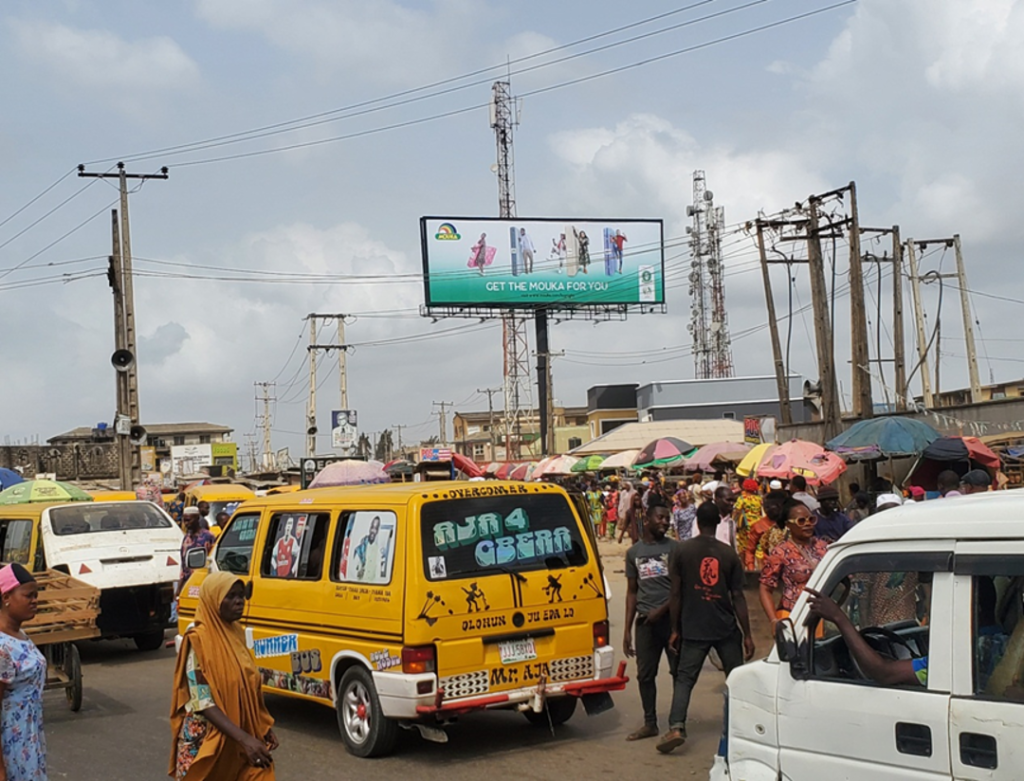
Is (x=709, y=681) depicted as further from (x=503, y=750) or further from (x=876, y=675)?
(x=876, y=675)

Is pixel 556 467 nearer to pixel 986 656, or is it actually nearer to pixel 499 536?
pixel 499 536

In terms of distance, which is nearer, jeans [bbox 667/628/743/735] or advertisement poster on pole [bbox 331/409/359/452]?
jeans [bbox 667/628/743/735]

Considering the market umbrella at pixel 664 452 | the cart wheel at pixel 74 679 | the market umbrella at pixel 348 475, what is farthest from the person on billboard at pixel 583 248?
the cart wheel at pixel 74 679

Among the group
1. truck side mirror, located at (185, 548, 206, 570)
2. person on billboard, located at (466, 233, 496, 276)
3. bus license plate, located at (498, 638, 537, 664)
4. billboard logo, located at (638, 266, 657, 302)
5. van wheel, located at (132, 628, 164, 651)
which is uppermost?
person on billboard, located at (466, 233, 496, 276)

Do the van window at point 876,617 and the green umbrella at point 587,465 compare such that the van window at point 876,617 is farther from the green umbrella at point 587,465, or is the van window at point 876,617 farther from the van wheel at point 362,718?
the green umbrella at point 587,465

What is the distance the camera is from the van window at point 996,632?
12.6 ft

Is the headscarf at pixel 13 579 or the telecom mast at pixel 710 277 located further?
the telecom mast at pixel 710 277

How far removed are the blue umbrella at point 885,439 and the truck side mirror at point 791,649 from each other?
14.6 m

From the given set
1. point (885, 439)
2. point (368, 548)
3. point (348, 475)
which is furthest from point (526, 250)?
point (368, 548)

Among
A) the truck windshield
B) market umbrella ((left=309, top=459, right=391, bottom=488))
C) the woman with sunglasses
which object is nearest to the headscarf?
the woman with sunglasses

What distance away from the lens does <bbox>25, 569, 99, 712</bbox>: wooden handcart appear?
955cm

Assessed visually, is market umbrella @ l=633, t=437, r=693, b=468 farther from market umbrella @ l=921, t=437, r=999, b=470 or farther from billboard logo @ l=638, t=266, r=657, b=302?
billboard logo @ l=638, t=266, r=657, b=302

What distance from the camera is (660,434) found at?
174ft

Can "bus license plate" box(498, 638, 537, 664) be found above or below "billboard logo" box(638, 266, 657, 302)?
below
